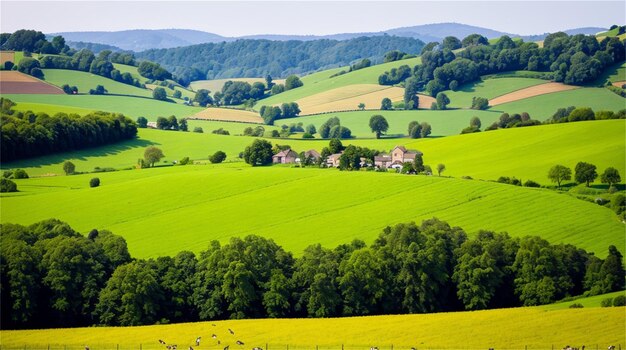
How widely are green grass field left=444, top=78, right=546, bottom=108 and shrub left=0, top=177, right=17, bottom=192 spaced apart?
85.2 m

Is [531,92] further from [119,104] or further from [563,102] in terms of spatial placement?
[119,104]

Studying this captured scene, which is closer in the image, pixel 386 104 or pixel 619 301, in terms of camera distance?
pixel 619 301

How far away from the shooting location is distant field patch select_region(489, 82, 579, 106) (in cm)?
14725

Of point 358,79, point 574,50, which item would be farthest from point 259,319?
point 358,79

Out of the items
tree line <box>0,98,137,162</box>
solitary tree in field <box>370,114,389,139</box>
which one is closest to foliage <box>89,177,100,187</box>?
tree line <box>0,98,137,162</box>

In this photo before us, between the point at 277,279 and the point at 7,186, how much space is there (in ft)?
127

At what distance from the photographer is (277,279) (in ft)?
190

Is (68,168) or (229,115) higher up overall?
(68,168)

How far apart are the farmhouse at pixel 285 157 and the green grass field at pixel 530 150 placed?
15.0 meters

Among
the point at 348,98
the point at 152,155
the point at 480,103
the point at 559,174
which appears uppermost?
the point at 559,174

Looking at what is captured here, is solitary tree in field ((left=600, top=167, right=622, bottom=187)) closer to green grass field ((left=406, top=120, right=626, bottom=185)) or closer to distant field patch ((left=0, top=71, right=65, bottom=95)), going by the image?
green grass field ((left=406, top=120, right=626, bottom=185))

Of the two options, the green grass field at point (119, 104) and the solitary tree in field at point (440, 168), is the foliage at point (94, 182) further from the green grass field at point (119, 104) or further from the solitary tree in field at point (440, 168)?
the green grass field at point (119, 104)


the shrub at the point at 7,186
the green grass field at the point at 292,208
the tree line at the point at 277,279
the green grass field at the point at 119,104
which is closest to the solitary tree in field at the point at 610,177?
the green grass field at the point at 292,208

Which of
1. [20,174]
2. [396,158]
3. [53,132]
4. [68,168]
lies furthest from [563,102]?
[20,174]
